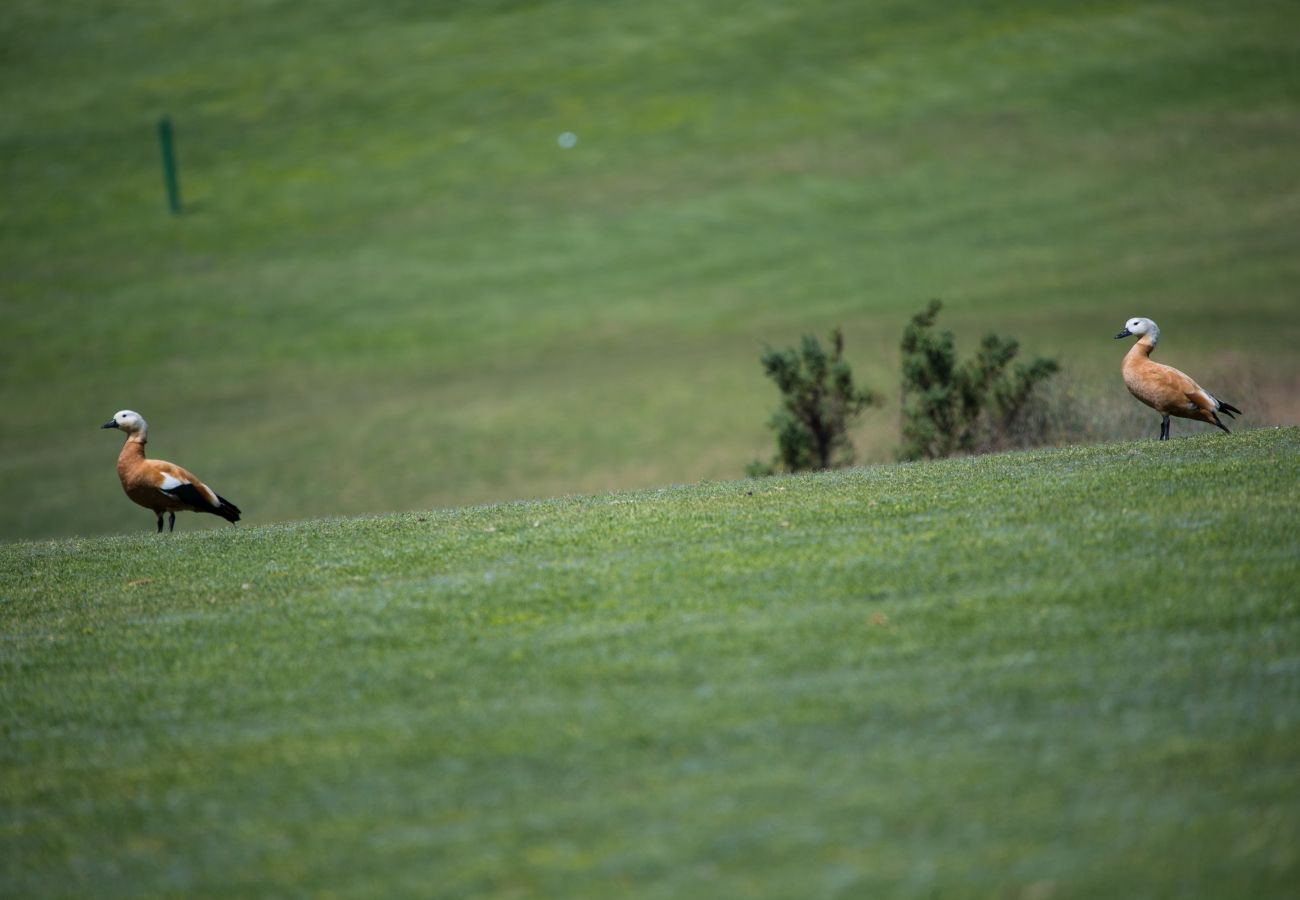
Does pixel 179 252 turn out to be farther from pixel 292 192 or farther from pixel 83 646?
pixel 83 646

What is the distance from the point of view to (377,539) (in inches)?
509

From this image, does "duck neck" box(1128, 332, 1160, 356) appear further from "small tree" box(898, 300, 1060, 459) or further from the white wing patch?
the white wing patch

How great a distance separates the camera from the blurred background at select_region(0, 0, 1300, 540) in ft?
141

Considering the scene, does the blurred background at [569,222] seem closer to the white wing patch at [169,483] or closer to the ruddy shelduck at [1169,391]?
the ruddy shelduck at [1169,391]

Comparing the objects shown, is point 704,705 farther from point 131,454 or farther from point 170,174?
point 170,174

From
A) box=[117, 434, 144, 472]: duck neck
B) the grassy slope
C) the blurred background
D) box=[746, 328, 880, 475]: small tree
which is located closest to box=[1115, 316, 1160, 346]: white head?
the grassy slope

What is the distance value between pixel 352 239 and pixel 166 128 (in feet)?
43.6

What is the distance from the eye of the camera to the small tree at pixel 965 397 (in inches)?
1022

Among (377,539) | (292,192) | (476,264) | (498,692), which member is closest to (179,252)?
(292,192)

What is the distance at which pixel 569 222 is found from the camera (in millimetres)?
62000

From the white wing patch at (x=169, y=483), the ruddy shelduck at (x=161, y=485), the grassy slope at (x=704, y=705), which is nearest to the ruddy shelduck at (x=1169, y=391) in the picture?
the grassy slope at (x=704, y=705)

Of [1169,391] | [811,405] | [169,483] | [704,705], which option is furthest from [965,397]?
[704,705]

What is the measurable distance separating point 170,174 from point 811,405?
4771 centimetres

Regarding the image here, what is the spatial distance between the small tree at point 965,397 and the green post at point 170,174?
48.3m
